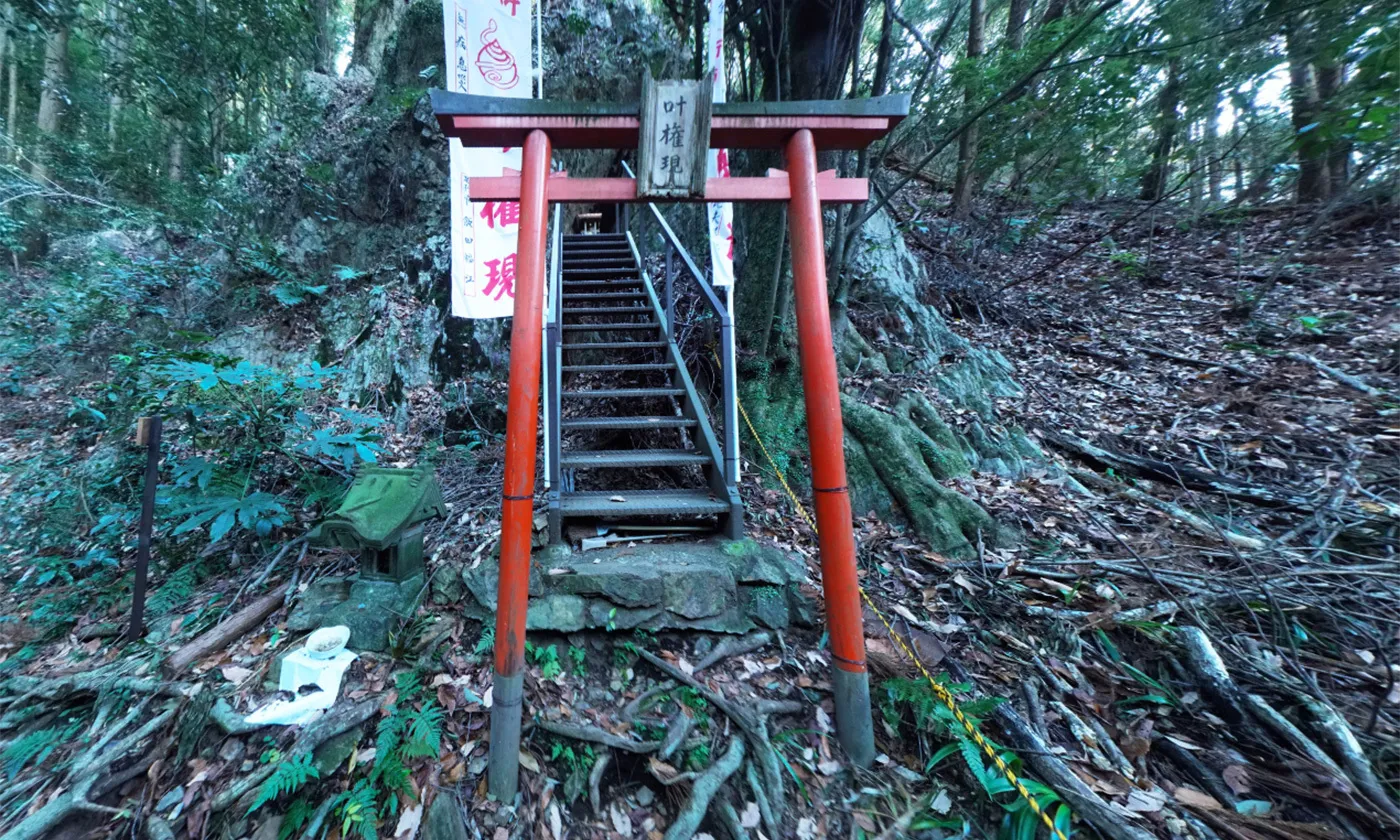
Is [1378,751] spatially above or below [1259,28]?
below

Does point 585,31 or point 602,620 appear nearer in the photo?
point 602,620

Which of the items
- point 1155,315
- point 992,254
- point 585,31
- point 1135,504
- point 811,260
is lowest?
point 1135,504

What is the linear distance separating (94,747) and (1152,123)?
34.7ft

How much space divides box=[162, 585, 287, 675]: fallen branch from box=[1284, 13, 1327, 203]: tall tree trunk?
26.2ft

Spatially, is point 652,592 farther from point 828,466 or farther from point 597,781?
point 828,466

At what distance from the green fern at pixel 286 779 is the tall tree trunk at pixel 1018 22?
1099 cm

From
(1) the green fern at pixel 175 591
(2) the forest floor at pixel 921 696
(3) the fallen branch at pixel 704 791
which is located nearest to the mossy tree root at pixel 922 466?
(2) the forest floor at pixel 921 696

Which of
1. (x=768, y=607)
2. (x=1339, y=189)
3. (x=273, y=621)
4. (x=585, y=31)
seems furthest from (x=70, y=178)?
(x=1339, y=189)

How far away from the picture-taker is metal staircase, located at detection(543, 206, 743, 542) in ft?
11.3

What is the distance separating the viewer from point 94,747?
250 centimetres

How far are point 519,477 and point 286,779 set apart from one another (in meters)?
1.60

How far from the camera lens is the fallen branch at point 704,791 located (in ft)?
7.16

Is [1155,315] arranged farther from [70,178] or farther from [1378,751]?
[70,178]

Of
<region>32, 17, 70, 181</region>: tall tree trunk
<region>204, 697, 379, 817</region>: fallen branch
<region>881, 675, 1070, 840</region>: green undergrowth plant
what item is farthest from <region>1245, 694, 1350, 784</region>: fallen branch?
<region>32, 17, 70, 181</region>: tall tree trunk
